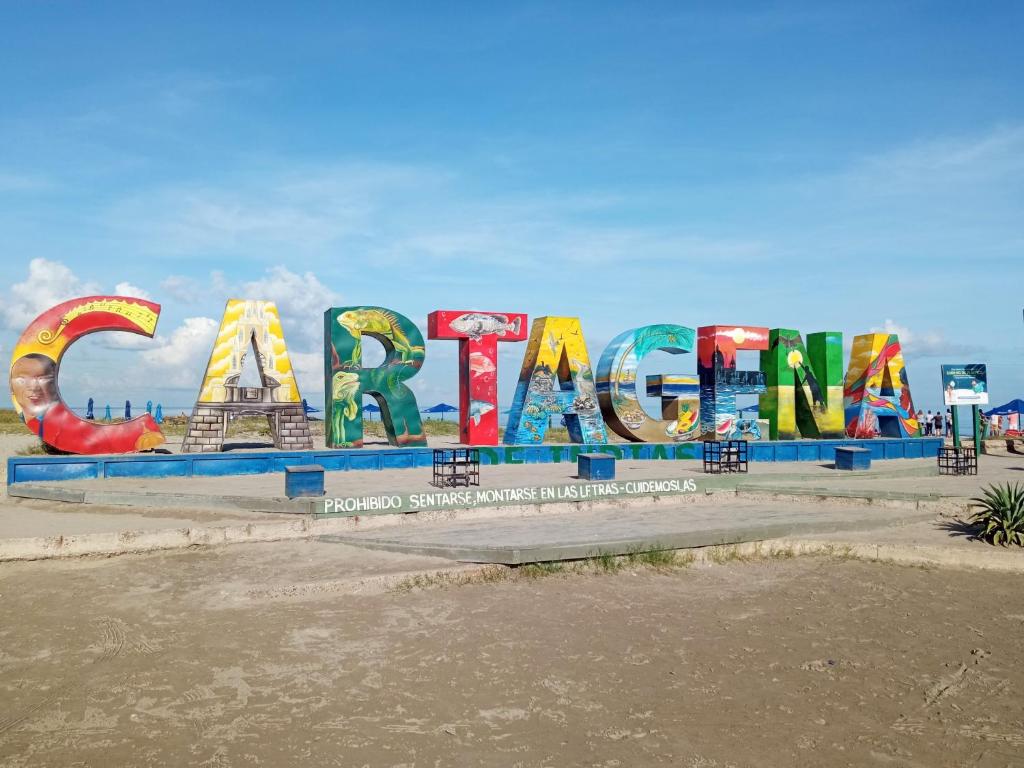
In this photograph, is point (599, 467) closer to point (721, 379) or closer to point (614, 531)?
point (614, 531)

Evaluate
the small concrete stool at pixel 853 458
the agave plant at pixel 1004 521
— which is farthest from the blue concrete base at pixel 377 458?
the agave plant at pixel 1004 521

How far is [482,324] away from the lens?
22.5m

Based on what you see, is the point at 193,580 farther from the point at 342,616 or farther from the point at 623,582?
the point at 623,582

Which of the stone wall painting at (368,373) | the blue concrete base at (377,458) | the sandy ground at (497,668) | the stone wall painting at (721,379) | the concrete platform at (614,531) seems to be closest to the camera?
the sandy ground at (497,668)

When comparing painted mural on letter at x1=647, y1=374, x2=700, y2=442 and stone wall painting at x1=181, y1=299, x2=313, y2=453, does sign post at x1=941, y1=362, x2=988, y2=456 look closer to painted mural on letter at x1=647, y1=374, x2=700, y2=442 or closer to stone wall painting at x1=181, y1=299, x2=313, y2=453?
painted mural on letter at x1=647, y1=374, x2=700, y2=442

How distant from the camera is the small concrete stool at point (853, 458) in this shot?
70.4ft

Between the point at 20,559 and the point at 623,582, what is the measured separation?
916cm

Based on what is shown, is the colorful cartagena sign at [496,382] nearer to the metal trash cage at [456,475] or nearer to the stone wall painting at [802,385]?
the stone wall painting at [802,385]

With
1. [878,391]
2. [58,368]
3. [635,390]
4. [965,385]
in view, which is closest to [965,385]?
[965,385]

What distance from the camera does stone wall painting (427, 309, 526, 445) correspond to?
22.2 metres

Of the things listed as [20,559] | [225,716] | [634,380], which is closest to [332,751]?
[225,716]

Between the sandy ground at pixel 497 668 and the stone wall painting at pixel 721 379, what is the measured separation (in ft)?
41.6

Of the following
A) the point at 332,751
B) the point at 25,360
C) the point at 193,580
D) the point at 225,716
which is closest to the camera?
the point at 332,751

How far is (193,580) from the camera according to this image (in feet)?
36.4
